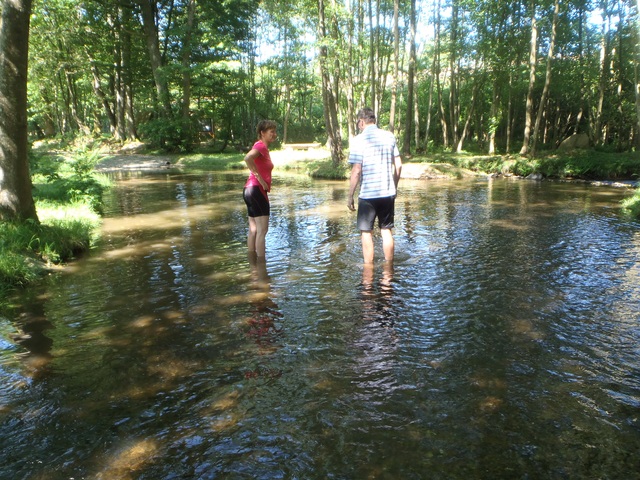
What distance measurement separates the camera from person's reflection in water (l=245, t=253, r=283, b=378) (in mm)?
3740

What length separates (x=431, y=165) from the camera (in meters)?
22.7

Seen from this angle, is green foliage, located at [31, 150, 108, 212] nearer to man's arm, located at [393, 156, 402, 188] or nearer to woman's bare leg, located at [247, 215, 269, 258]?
woman's bare leg, located at [247, 215, 269, 258]

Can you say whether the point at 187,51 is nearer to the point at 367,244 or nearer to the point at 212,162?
the point at 212,162

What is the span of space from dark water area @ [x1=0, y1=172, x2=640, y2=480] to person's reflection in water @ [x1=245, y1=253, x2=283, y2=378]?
1.1 inches

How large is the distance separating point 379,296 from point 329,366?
1871 mm

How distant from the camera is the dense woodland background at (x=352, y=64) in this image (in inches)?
1005

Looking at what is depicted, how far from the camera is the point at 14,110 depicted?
7.09 metres

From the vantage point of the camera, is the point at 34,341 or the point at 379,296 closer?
the point at 34,341

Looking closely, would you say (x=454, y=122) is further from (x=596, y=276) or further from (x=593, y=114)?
(x=596, y=276)

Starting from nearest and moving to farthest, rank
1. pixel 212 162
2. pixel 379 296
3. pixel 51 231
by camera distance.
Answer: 1. pixel 379 296
2. pixel 51 231
3. pixel 212 162

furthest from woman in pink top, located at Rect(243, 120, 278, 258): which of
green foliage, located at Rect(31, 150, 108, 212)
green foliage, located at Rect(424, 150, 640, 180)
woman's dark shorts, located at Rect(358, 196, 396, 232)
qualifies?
green foliage, located at Rect(424, 150, 640, 180)

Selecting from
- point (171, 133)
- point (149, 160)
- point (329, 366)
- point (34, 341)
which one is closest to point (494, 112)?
point (171, 133)

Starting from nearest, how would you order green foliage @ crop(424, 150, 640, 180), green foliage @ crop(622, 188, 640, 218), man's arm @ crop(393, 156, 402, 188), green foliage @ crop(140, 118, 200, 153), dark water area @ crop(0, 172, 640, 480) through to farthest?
1. dark water area @ crop(0, 172, 640, 480)
2. man's arm @ crop(393, 156, 402, 188)
3. green foliage @ crop(622, 188, 640, 218)
4. green foliage @ crop(424, 150, 640, 180)
5. green foliage @ crop(140, 118, 200, 153)

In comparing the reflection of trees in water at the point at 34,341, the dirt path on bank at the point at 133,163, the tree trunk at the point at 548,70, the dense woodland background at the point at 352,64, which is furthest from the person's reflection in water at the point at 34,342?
the dirt path on bank at the point at 133,163
